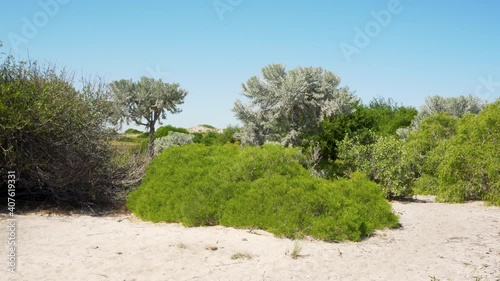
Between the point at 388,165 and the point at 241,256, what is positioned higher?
the point at 388,165

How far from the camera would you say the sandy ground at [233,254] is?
7156 mm

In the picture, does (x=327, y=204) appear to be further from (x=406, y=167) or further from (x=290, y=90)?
(x=290, y=90)

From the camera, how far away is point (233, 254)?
803 cm

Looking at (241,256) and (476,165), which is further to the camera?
(476,165)

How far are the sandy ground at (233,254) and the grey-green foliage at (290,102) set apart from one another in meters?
10.8

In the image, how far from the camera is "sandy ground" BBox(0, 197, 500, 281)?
7.16m

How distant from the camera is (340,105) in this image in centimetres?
2147

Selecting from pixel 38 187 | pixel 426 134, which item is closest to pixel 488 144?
pixel 426 134

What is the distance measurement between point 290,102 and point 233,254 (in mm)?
13614

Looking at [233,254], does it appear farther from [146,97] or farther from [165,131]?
[165,131]

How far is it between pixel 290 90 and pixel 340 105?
2569mm

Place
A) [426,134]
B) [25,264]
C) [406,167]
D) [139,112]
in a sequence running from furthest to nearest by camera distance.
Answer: [139,112] < [426,134] < [406,167] < [25,264]

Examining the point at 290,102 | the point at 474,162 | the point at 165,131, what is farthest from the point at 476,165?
the point at 165,131

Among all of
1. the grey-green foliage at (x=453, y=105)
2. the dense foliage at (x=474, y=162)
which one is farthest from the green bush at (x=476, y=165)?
the grey-green foliage at (x=453, y=105)
